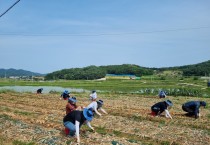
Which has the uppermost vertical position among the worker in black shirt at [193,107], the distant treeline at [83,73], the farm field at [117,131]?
the distant treeline at [83,73]

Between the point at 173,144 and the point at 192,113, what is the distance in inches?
325

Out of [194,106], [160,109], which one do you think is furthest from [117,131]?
[194,106]

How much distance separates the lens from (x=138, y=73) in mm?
193250

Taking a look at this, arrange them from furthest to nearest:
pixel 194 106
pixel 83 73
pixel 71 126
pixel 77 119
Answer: pixel 83 73, pixel 194 106, pixel 71 126, pixel 77 119

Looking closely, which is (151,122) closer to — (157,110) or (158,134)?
(157,110)

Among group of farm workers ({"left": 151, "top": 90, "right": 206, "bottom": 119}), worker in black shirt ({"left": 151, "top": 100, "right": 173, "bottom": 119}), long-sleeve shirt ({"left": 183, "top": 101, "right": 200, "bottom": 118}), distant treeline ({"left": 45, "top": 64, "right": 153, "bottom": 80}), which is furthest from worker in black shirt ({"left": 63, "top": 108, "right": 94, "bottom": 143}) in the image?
distant treeline ({"left": 45, "top": 64, "right": 153, "bottom": 80})

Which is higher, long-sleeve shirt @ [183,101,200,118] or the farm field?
long-sleeve shirt @ [183,101,200,118]

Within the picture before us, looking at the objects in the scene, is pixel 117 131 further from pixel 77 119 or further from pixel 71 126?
pixel 77 119

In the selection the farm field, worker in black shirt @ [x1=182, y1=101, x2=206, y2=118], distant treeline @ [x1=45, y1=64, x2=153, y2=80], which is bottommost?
the farm field

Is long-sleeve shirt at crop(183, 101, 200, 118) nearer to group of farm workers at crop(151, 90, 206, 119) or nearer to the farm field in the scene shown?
group of farm workers at crop(151, 90, 206, 119)

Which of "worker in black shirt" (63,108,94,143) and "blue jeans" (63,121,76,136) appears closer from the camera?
"worker in black shirt" (63,108,94,143)

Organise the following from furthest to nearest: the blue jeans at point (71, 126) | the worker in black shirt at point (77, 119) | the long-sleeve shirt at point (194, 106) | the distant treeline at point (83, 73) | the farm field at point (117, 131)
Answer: the distant treeline at point (83, 73), the long-sleeve shirt at point (194, 106), the farm field at point (117, 131), the blue jeans at point (71, 126), the worker in black shirt at point (77, 119)

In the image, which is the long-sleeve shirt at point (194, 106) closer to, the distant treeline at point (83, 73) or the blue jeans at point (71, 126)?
the blue jeans at point (71, 126)

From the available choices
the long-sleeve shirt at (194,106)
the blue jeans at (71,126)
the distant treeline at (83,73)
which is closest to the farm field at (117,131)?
the blue jeans at (71,126)
